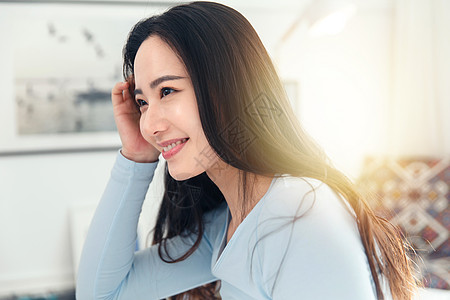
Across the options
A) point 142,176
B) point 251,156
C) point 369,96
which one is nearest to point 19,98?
point 142,176

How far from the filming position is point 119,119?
36.0 inches

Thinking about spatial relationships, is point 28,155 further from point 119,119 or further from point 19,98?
point 119,119

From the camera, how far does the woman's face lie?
2.30ft

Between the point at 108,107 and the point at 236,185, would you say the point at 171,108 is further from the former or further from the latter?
the point at 108,107

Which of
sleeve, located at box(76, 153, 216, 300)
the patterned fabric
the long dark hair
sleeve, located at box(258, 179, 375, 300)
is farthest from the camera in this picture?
the patterned fabric

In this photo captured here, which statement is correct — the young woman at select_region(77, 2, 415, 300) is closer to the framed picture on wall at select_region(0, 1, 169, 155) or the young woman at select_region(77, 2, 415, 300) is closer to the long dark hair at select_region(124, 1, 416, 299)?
the long dark hair at select_region(124, 1, 416, 299)

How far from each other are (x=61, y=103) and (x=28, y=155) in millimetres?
278

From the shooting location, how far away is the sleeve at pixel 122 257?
84 centimetres

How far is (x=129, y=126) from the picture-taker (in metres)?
0.91

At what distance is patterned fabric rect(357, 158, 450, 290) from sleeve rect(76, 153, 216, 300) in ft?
3.24

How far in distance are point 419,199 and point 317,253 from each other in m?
1.36

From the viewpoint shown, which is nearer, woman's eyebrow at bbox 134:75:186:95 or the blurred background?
woman's eyebrow at bbox 134:75:186:95

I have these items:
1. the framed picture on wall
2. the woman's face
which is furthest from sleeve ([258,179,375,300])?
the framed picture on wall

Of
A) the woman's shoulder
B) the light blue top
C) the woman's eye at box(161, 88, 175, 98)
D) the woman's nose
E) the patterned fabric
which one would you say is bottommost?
the patterned fabric
